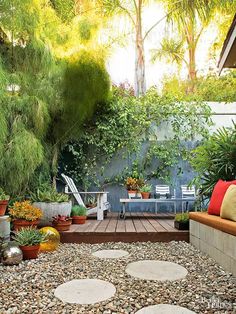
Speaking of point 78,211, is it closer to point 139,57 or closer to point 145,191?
point 145,191

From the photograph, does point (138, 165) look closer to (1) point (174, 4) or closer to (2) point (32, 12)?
(2) point (32, 12)

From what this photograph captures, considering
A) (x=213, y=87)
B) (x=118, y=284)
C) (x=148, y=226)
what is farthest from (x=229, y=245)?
(x=213, y=87)

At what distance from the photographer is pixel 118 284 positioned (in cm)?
284

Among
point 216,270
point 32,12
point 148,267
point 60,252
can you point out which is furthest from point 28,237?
point 32,12

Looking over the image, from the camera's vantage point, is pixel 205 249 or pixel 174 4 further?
pixel 174 4

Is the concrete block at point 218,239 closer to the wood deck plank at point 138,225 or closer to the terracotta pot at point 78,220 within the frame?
the wood deck plank at point 138,225

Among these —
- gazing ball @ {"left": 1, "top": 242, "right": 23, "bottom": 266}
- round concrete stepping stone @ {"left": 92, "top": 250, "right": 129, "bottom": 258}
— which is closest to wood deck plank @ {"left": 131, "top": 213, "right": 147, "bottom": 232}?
round concrete stepping stone @ {"left": 92, "top": 250, "right": 129, "bottom": 258}

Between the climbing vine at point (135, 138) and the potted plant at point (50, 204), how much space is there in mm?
1947

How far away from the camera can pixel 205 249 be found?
3.94 meters

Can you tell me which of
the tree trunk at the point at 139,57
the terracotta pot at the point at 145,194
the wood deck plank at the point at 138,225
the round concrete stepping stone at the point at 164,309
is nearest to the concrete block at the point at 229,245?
the round concrete stepping stone at the point at 164,309

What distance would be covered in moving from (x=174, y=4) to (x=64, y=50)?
15.5 ft

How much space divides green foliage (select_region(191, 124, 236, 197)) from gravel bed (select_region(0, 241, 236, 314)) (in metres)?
1.17

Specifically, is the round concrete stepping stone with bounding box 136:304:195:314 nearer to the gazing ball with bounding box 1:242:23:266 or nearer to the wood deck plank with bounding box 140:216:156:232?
the gazing ball with bounding box 1:242:23:266

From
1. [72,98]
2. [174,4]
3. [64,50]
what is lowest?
[72,98]
